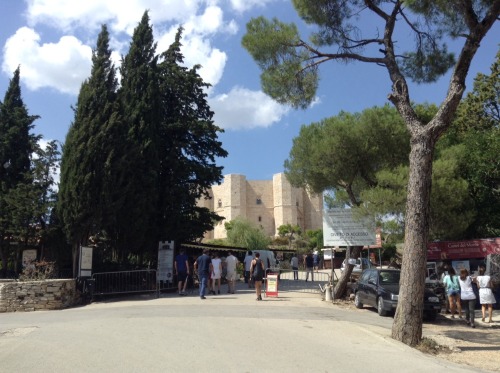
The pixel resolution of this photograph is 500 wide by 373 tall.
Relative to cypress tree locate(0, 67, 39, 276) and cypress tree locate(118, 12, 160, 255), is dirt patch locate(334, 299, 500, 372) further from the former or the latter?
cypress tree locate(0, 67, 39, 276)

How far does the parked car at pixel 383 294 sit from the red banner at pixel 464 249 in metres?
2.94

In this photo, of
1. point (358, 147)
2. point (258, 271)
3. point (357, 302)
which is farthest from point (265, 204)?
point (258, 271)

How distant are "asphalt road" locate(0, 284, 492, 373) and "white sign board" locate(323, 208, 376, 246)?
208 inches

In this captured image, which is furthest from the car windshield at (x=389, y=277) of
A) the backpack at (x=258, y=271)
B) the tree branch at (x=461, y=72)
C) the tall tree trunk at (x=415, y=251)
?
the tree branch at (x=461, y=72)

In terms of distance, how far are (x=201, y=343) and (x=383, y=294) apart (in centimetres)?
827

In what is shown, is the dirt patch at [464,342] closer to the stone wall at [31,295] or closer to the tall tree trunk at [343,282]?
the tall tree trunk at [343,282]

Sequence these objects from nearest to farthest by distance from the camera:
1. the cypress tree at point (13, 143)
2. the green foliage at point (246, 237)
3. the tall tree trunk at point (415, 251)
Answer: the tall tree trunk at point (415, 251) → the cypress tree at point (13, 143) → the green foliage at point (246, 237)

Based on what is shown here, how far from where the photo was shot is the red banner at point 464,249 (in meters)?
16.7

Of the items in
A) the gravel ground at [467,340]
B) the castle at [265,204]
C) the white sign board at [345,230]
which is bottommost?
the gravel ground at [467,340]

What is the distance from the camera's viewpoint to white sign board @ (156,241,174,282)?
19312 mm

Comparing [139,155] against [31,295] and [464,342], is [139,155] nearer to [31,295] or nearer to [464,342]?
[31,295]

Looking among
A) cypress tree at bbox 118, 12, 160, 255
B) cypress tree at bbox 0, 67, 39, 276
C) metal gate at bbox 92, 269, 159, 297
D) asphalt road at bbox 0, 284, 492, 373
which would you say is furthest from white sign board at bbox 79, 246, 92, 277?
cypress tree at bbox 0, 67, 39, 276

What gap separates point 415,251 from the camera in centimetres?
1000

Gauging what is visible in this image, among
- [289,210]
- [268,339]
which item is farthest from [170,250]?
[289,210]
